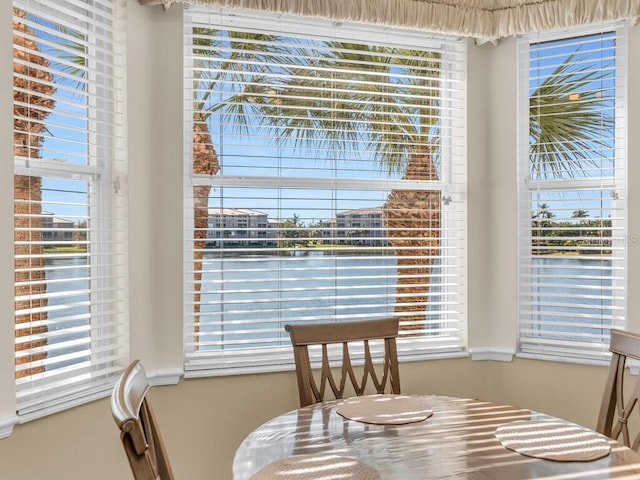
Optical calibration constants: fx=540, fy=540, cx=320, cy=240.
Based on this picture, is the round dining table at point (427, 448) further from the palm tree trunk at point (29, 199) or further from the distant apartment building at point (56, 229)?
the distant apartment building at point (56, 229)

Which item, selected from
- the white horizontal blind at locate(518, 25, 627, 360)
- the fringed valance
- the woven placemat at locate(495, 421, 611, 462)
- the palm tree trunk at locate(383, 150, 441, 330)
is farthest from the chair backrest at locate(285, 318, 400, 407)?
the fringed valance

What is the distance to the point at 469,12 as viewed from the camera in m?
2.59

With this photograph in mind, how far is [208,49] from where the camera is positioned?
7.72 feet

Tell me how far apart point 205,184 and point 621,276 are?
1.96m

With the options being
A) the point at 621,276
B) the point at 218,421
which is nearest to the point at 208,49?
the point at 218,421

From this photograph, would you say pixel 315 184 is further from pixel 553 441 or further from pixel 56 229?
pixel 553 441

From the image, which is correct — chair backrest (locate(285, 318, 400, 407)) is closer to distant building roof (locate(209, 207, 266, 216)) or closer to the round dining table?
the round dining table

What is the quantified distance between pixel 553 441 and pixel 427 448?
37 centimetres

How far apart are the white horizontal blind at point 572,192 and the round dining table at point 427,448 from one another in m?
0.93

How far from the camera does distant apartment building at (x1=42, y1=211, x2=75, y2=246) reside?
1.92 m

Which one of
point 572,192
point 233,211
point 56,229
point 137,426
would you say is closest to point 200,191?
point 233,211

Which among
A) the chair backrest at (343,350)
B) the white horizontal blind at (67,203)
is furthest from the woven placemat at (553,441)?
the white horizontal blind at (67,203)

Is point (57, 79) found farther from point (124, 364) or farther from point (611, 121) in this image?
point (611, 121)

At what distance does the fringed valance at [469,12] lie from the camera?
7.76 ft
